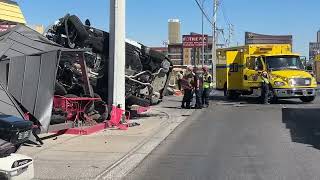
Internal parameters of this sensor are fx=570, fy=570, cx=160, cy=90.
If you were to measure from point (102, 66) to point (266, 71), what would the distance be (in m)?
11.1

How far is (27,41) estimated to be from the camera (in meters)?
13.6

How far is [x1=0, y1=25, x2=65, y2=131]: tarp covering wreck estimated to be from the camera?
1173 centimetres

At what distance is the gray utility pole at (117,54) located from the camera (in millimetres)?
16234

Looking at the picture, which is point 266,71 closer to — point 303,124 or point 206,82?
point 206,82

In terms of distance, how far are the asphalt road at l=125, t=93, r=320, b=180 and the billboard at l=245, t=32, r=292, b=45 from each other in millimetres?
43925

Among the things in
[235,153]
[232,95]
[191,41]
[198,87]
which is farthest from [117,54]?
[191,41]

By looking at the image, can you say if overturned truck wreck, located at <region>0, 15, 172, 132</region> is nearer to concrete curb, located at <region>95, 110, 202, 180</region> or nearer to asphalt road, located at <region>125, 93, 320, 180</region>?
concrete curb, located at <region>95, 110, 202, 180</region>

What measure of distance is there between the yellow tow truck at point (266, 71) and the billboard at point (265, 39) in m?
30.3

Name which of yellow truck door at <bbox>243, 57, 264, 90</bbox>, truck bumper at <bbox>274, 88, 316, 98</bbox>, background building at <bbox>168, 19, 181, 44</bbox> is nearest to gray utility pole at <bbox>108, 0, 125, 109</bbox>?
truck bumper at <bbox>274, 88, 316, 98</bbox>

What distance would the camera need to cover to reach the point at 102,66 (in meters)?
17.3

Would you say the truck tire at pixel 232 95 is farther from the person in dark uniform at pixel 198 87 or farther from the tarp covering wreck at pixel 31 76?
the tarp covering wreck at pixel 31 76

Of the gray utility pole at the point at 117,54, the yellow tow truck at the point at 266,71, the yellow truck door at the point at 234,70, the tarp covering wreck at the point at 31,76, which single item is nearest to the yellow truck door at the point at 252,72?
the yellow tow truck at the point at 266,71

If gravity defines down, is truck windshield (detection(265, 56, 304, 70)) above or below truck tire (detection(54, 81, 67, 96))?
above

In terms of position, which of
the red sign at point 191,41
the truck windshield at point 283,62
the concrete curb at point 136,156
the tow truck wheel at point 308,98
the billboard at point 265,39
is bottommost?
the concrete curb at point 136,156
